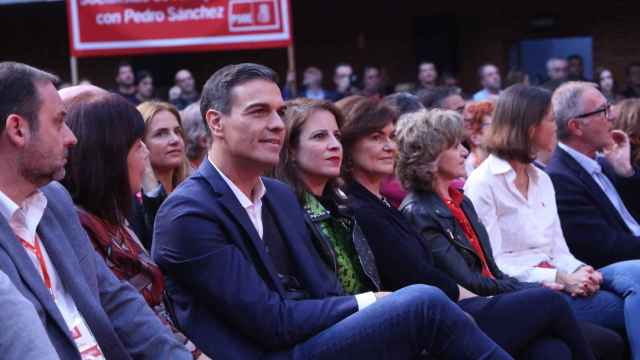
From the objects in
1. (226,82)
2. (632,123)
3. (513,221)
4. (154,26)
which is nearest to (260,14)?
(154,26)

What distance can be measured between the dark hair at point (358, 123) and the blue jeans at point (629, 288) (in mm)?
1376

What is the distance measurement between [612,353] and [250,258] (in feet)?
Answer: 6.54

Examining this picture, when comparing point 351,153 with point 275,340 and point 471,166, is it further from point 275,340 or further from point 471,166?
point 471,166

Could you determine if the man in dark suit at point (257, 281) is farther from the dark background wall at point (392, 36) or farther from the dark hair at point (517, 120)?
the dark background wall at point (392, 36)

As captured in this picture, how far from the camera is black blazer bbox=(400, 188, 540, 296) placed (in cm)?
450

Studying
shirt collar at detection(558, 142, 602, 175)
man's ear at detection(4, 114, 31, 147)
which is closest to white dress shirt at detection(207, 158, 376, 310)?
man's ear at detection(4, 114, 31, 147)

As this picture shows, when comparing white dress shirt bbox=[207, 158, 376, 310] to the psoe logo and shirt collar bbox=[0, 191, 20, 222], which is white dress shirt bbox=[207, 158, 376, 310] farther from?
the psoe logo

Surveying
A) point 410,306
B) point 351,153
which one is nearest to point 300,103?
point 351,153

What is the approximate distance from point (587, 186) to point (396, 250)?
1.63 metres

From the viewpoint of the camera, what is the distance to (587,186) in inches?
214

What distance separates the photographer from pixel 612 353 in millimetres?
4602

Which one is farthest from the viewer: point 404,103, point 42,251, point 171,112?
point 404,103

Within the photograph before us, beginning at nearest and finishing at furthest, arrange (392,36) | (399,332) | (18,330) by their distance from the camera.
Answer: (18,330) < (399,332) < (392,36)

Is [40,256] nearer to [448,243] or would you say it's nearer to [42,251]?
[42,251]
